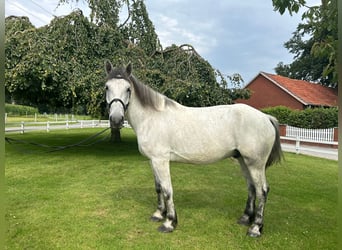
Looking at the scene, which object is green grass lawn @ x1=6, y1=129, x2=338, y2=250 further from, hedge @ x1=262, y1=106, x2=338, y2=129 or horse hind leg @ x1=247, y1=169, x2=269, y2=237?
hedge @ x1=262, y1=106, x2=338, y2=129

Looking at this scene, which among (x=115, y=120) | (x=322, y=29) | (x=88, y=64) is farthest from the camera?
(x=88, y=64)

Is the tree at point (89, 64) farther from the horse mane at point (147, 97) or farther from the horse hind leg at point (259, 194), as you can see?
the horse hind leg at point (259, 194)

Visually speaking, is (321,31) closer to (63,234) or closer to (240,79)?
(63,234)

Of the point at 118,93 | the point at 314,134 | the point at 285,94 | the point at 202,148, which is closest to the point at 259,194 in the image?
the point at 202,148

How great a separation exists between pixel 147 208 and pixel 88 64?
504 centimetres

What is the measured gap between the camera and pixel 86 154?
319 inches

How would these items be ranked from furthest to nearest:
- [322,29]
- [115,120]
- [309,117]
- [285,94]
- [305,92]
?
[305,92] < [285,94] < [309,117] < [115,120] < [322,29]

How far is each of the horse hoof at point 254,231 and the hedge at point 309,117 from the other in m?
12.0

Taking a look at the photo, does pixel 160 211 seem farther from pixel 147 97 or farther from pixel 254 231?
pixel 147 97

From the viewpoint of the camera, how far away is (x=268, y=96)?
18.4 m

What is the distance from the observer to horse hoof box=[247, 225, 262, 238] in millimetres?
2905

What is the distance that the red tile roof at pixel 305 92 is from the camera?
17.0 m

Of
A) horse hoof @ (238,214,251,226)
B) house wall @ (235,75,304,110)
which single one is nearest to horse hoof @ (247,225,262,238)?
horse hoof @ (238,214,251,226)

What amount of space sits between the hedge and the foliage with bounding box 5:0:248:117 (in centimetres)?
617
